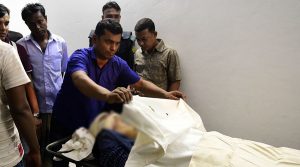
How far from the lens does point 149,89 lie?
1384mm

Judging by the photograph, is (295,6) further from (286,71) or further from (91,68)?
(91,68)

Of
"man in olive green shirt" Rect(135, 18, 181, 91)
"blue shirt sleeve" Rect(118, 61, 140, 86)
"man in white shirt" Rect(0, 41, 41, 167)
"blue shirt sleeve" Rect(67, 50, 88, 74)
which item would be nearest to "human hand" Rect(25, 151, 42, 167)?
"man in white shirt" Rect(0, 41, 41, 167)

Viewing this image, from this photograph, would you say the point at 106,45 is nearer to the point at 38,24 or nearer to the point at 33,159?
the point at 33,159

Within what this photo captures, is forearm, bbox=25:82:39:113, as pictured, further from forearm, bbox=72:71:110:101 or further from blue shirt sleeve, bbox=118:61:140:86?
forearm, bbox=72:71:110:101

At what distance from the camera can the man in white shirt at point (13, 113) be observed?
0.80m

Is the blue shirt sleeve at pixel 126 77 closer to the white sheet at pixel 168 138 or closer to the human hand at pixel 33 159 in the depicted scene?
the white sheet at pixel 168 138

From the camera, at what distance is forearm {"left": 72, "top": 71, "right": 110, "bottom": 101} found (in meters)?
0.52

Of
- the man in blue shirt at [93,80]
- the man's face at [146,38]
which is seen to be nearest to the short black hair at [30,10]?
the man's face at [146,38]

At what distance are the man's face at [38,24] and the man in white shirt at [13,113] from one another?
1.10 metres

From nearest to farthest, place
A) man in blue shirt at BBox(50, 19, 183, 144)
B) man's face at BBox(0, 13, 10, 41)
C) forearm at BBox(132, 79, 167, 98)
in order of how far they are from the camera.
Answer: man in blue shirt at BBox(50, 19, 183, 144) < forearm at BBox(132, 79, 167, 98) < man's face at BBox(0, 13, 10, 41)

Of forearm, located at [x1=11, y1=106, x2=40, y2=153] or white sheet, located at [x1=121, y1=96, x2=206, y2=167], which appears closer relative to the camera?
white sheet, located at [x1=121, y1=96, x2=206, y2=167]

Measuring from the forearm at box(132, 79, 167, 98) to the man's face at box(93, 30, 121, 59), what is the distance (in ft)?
1.55

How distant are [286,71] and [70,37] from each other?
7.16ft

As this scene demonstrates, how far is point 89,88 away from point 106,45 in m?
0.24
